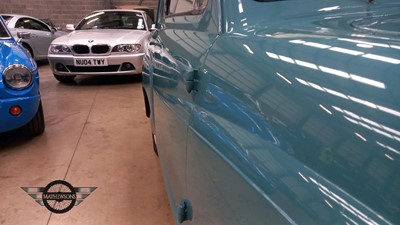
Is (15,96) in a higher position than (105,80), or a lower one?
higher

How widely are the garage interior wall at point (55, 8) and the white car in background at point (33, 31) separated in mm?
4130

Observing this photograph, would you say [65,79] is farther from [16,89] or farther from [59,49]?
[16,89]

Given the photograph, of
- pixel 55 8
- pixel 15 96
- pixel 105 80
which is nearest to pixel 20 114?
pixel 15 96

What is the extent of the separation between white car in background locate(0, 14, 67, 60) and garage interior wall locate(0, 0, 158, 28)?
4.13 meters

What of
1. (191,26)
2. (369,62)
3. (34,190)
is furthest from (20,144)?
(369,62)

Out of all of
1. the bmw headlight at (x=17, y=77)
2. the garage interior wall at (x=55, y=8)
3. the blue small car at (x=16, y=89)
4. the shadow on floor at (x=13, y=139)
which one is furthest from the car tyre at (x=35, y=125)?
the garage interior wall at (x=55, y=8)

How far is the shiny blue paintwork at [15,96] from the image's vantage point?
2.33 m

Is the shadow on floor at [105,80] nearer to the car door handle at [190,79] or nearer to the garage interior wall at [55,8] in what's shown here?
the car door handle at [190,79]

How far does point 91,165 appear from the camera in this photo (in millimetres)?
2426

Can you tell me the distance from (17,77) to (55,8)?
9.86 m

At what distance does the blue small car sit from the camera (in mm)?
2338

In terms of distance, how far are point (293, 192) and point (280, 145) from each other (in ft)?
0.29

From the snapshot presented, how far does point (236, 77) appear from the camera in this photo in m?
0.74

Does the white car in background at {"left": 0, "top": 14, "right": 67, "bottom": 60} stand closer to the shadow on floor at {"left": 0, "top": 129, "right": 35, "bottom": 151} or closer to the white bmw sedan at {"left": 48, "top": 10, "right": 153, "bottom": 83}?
the white bmw sedan at {"left": 48, "top": 10, "right": 153, "bottom": 83}
